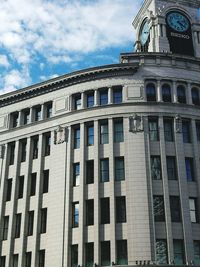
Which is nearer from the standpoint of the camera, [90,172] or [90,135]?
[90,172]

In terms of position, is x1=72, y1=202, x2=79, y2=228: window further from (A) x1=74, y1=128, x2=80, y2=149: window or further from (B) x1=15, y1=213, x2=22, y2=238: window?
(B) x1=15, y1=213, x2=22, y2=238: window

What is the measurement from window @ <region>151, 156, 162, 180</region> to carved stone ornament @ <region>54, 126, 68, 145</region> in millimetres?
8345

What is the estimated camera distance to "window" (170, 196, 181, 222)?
32781 millimetres

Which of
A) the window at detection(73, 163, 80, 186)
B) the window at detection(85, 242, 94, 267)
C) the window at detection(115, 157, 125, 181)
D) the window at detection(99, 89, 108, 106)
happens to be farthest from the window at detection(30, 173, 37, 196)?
→ the window at detection(99, 89, 108, 106)

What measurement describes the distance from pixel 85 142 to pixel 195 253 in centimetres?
1306

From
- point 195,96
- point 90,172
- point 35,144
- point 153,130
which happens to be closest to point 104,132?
point 90,172

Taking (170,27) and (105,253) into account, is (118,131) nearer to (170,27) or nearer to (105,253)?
(105,253)

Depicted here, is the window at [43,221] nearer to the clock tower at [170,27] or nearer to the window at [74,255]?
the window at [74,255]

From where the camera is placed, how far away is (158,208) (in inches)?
1294

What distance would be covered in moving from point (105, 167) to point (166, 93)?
29.7 feet

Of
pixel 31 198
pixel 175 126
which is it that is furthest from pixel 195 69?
pixel 31 198

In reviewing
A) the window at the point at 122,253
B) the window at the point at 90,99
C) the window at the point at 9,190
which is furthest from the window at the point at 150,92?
the window at the point at 9,190

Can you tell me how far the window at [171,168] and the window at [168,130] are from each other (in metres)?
1.77

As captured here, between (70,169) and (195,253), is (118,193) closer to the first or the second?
(70,169)
